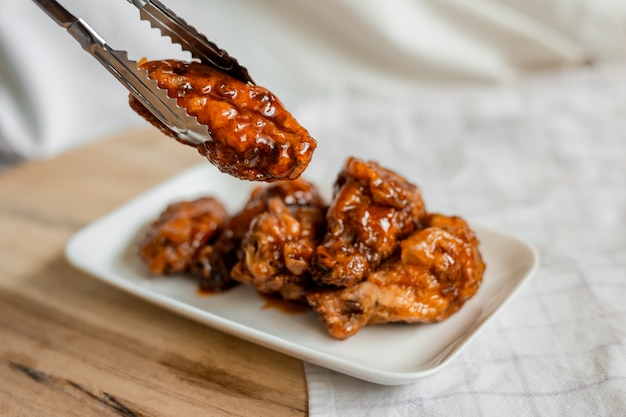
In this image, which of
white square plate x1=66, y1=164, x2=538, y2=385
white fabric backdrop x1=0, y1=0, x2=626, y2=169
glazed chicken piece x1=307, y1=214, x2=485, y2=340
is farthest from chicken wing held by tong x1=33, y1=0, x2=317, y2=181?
white fabric backdrop x1=0, y1=0, x2=626, y2=169

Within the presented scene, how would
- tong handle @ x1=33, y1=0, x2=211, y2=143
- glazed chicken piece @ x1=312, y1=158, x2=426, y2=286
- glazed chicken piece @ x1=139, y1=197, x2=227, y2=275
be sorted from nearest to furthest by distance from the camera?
1. tong handle @ x1=33, y1=0, x2=211, y2=143
2. glazed chicken piece @ x1=312, y1=158, x2=426, y2=286
3. glazed chicken piece @ x1=139, y1=197, x2=227, y2=275

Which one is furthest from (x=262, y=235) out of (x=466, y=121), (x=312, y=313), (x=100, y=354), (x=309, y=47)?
(x=309, y=47)

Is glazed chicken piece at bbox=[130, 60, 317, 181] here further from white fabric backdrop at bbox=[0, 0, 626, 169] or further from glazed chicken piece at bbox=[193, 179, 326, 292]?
white fabric backdrop at bbox=[0, 0, 626, 169]

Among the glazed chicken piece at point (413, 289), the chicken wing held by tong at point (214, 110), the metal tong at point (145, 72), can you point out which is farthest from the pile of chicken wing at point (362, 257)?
the metal tong at point (145, 72)

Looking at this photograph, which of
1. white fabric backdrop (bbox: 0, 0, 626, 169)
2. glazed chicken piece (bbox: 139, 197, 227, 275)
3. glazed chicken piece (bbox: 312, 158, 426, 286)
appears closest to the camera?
glazed chicken piece (bbox: 312, 158, 426, 286)

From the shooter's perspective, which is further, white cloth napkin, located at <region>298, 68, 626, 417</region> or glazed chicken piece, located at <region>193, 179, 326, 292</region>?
glazed chicken piece, located at <region>193, 179, 326, 292</region>

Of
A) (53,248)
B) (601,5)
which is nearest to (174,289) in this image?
(53,248)

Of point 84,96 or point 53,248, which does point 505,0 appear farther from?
point 53,248
